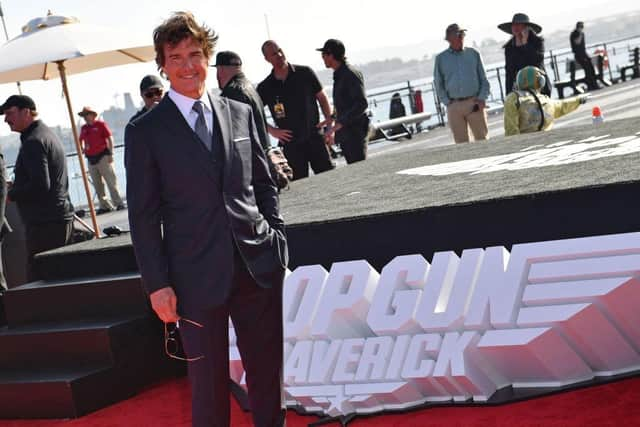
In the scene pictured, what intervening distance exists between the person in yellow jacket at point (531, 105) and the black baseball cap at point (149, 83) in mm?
2920

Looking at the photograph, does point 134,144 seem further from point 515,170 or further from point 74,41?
point 74,41

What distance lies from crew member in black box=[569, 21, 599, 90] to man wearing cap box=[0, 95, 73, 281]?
678 inches

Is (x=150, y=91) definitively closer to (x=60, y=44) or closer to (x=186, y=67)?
(x=60, y=44)

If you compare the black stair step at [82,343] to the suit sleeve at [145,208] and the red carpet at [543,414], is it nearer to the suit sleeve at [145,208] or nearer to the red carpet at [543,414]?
the red carpet at [543,414]

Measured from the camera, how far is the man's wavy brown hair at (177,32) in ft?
10.7

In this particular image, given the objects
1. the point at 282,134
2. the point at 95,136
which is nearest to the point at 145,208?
the point at 282,134

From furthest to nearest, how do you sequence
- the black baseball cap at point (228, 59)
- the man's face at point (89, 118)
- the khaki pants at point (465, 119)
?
the man's face at point (89, 118) → the khaki pants at point (465, 119) → the black baseball cap at point (228, 59)

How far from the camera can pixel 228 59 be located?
745 cm

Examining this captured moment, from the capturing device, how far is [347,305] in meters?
4.78

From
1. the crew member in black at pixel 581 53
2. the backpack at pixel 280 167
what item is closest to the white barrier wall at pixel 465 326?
the backpack at pixel 280 167

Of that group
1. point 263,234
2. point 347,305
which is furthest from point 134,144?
point 347,305

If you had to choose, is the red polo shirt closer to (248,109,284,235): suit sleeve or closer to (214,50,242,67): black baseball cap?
(214,50,242,67): black baseball cap

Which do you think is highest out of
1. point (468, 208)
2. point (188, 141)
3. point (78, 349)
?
point (188, 141)

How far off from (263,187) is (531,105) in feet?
16.7
